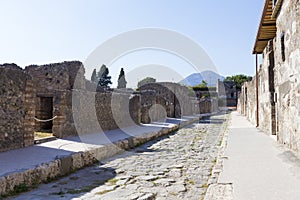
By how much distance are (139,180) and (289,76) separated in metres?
3.88

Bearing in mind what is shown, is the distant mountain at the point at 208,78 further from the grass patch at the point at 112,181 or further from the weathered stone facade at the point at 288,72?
the grass patch at the point at 112,181

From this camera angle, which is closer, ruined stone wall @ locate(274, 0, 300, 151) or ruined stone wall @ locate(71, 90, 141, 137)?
ruined stone wall @ locate(274, 0, 300, 151)

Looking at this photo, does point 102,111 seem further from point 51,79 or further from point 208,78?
point 208,78

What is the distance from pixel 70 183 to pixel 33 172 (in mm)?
606

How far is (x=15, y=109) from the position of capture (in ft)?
21.7

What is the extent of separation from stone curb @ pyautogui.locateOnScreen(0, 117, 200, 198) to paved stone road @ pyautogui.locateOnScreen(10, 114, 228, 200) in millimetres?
181

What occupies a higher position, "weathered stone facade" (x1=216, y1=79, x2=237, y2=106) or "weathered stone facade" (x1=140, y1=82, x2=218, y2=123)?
"weathered stone facade" (x1=216, y1=79, x2=237, y2=106)

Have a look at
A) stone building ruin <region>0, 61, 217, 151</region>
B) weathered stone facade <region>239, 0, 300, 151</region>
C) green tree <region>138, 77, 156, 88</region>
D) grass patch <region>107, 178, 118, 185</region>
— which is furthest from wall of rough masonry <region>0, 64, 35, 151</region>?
green tree <region>138, 77, 156, 88</region>

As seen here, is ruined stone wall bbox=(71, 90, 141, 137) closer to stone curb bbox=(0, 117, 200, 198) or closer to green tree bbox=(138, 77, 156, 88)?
stone curb bbox=(0, 117, 200, 198)

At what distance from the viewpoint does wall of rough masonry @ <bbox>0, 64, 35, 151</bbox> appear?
6227 mm

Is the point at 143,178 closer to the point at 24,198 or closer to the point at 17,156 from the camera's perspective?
the point at 24,198

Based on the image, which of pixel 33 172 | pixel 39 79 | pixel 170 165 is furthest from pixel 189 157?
pixel 39 79

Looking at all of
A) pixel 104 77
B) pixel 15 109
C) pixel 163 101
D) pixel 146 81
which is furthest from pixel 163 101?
pixel 104 77

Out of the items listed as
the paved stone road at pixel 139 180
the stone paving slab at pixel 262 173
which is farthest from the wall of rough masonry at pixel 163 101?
the stone paving slab at pixel 262 173
